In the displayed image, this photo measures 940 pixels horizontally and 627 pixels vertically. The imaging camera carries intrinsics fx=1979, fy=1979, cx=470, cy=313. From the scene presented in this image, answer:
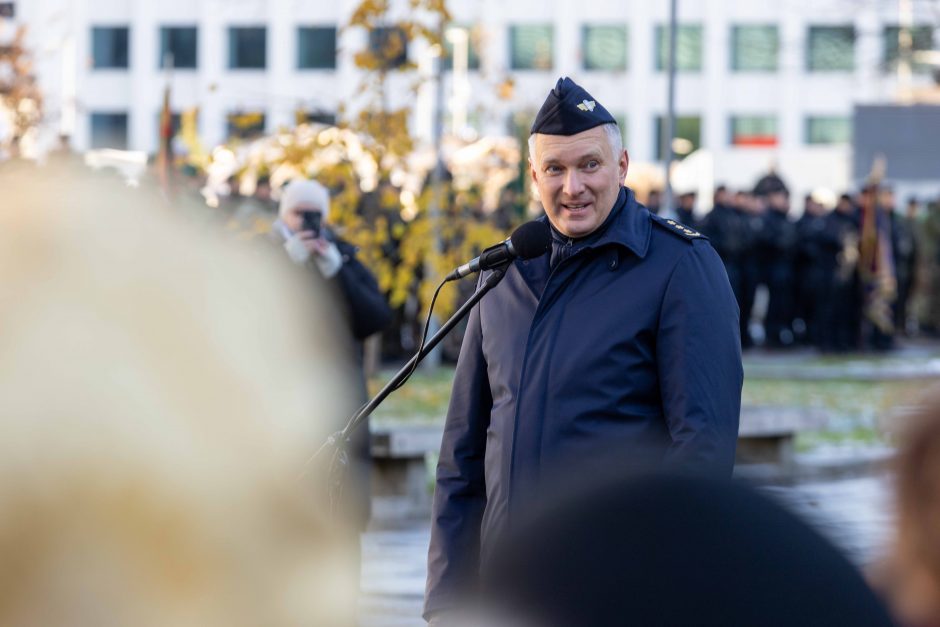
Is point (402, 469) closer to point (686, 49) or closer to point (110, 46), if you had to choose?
point (686, 49)

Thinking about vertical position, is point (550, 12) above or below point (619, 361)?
above

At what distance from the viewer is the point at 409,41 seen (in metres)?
15.6

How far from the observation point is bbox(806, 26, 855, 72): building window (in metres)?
31.2

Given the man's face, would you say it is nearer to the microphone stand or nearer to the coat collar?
the coat collar

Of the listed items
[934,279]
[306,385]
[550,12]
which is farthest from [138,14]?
[306,385]

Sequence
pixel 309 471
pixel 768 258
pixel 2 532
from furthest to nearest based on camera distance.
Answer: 1. pixel 768 258
2. pixel 309 471
3. pixel 2 532

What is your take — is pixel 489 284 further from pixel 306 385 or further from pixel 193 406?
pixel 306 385

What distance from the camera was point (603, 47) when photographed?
74688 mm

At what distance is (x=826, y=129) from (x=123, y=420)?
74.8 metres

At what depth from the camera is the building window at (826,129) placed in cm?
7581

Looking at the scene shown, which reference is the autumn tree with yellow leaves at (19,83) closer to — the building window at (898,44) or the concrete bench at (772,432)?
the building window at (898,44)

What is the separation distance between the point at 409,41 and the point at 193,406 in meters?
12.5

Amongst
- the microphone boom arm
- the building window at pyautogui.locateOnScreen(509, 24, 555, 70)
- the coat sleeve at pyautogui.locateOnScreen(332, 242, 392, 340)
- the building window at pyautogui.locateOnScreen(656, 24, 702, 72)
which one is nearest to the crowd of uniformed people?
the coat sleeve at pyautogui.locateOnScreen(332, 242, 392, 340)

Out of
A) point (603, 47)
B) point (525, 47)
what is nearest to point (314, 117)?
point (525, 47)
